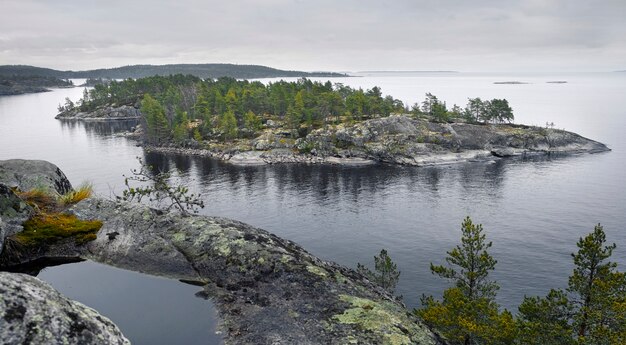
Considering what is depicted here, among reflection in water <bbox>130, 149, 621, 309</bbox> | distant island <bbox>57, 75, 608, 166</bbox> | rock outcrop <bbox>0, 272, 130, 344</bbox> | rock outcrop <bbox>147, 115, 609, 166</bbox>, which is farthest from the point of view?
distant island <bbox>57, 75, 608, 166</bbox>

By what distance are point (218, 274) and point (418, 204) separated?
269 feet

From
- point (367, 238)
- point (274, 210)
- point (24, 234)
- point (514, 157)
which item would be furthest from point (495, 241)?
point (514, 157)

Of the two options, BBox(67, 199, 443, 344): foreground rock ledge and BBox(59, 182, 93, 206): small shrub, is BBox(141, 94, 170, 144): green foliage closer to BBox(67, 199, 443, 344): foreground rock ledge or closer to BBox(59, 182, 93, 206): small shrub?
BBox(59, 182, 93, 206): small shrub

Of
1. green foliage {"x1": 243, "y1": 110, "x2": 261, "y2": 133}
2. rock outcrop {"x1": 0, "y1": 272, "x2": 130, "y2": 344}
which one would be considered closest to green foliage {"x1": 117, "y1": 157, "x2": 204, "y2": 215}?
rock outcrop {"x1": 0, "y1": 272, "x2": 130, "y2": 344}

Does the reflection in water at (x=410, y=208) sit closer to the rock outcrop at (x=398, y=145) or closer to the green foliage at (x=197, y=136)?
the rock outcrop at (x=398, y=145)

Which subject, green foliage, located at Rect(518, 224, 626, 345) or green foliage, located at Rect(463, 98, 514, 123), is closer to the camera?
green foliage, located at Rect(518, 224, 626, 345)

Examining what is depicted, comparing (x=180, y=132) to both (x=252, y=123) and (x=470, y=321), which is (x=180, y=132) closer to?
(x=252, y=123)

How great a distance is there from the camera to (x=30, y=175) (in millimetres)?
23719

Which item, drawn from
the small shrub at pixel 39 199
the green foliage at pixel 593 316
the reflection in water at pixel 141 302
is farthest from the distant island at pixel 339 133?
the reflection in water at pixel 141 302

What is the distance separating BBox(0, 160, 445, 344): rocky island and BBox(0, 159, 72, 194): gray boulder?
0.37 ft

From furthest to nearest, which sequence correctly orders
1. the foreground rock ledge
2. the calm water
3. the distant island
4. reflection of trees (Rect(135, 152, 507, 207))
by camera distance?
the distant island, reflection of trees (Rect(135, 152, 507, 207)), the calm water, the foreground rock ledge

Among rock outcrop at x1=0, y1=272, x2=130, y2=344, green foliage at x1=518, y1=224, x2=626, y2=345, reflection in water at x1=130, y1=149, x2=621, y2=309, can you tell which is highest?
rock outcrop at x1=0, y1=272, x2=130, y2=344

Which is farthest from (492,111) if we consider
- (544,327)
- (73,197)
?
(73,197)

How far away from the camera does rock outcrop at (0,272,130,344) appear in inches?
321
